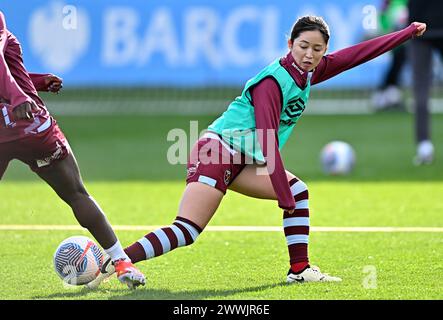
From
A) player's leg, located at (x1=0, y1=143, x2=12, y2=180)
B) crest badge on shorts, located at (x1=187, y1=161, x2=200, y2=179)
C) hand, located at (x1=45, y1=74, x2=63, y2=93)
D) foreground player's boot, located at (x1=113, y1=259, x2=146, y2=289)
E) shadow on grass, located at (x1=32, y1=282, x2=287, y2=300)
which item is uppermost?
hand, located at (x1=45, y1=74, x2=63, y2=93)

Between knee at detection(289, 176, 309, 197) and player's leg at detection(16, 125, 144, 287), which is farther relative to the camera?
knee at detection(289, 176, 309, 197)

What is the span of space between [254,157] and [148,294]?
111 centimetres

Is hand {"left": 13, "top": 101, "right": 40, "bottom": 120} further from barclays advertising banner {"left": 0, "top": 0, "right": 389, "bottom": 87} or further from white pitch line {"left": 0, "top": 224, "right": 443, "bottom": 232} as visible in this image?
barclays advertising banner {"left": 0, "top": 0, "right": 389, "bottom": 87}

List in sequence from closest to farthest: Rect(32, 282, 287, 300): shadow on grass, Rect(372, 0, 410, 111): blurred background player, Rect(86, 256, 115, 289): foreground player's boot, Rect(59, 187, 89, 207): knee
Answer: Rect(32, 282, 287, 300): shadow on grass < Rect(59, 187, 89, 207): knee < Rect(86, 256, 115, 289): foreground player's boot < Rect(372, 0, 410, 111): blurred background player

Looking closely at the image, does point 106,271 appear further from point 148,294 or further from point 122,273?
point 148,294

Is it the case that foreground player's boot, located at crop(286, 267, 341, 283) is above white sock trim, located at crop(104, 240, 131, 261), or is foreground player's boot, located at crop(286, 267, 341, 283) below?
below

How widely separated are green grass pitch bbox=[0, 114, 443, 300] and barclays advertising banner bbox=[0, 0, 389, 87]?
2.38m

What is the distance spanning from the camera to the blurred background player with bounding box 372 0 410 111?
18.2 m

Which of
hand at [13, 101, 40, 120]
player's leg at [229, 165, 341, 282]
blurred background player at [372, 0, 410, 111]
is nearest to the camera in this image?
hand at [13, 101, 40, 120]

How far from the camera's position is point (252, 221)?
9.38 meters

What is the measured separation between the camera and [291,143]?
15.6 meters

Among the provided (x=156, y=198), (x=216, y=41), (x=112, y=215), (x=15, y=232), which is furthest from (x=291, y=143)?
(x=15, y=232)

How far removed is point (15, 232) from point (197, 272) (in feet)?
7.51

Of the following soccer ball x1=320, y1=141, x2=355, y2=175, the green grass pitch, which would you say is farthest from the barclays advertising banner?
soccer ball x1=320, y1=141, x2=355, y2=175
